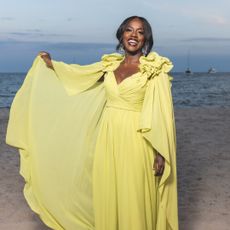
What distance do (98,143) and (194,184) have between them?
3.48 m

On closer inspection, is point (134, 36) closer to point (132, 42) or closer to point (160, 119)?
point (132, 42)

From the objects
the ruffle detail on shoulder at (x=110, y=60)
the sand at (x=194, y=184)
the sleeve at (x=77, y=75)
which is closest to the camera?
the ruffle detail on shoulder at (x=110, y=60)

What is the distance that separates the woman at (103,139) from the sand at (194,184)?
986mm

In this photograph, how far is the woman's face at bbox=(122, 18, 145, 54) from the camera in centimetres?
393

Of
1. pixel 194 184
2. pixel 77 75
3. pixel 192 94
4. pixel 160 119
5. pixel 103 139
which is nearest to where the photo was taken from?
pixel 160 119

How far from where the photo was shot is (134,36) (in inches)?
155

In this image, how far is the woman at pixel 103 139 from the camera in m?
3.91

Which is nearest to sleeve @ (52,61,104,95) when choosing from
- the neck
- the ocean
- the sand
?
the neck

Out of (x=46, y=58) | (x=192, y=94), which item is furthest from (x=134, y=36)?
(x=192, y=94)

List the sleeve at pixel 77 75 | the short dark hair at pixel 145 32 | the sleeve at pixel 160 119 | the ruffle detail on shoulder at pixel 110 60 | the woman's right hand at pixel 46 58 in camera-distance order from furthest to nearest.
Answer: the woman's right hand at pixel 46 58
the sleeve at pixel 77 75
the ruffle detail on shoulder at pixel 110 60
the short dark hair at pixel 145 32
the sleeve at pixel 160 119

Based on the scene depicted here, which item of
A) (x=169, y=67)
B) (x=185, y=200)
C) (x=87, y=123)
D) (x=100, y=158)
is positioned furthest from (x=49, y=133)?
(x=185, y=200)

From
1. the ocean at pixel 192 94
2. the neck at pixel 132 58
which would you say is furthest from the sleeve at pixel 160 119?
the ocean at pixel 192 94

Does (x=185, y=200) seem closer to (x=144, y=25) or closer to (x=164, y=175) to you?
(x=164, y=175)

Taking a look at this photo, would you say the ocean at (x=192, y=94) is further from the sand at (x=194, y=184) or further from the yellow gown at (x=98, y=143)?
the yellow gown at (x=98, y=143)
